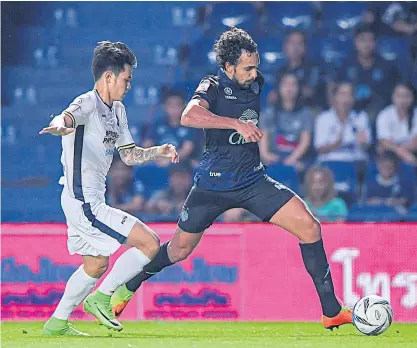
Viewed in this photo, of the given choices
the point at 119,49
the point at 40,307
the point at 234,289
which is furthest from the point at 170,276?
the point at 119,49

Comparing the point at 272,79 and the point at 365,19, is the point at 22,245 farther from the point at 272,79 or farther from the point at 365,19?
the point at 365,19

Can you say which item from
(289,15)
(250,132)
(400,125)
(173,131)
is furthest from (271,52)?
(250,132)

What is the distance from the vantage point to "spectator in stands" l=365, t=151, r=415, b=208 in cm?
1217

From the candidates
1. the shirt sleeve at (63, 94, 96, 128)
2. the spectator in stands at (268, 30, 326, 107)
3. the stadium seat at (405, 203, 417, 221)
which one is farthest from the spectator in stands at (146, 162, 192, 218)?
the shirt sleeve at (63, 94, 96, 128)

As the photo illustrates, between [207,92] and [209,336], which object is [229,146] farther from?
[209,336]

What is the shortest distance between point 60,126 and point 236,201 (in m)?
1.53

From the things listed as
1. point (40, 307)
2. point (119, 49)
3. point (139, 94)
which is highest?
point (119, 49)

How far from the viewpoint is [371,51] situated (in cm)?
1292

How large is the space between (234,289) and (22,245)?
1900 millimetres

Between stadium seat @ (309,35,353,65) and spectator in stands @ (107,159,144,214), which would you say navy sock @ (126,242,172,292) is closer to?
spectator in stands @ (107,159,144,214)

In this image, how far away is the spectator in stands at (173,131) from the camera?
1238cm

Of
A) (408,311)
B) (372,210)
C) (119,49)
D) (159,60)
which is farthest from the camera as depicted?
(159,60)

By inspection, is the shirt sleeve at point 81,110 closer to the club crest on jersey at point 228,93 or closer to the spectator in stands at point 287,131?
the club crest on jersey at point 228,93

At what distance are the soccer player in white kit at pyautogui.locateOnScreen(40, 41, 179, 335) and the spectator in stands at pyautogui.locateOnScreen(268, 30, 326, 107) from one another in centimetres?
523
